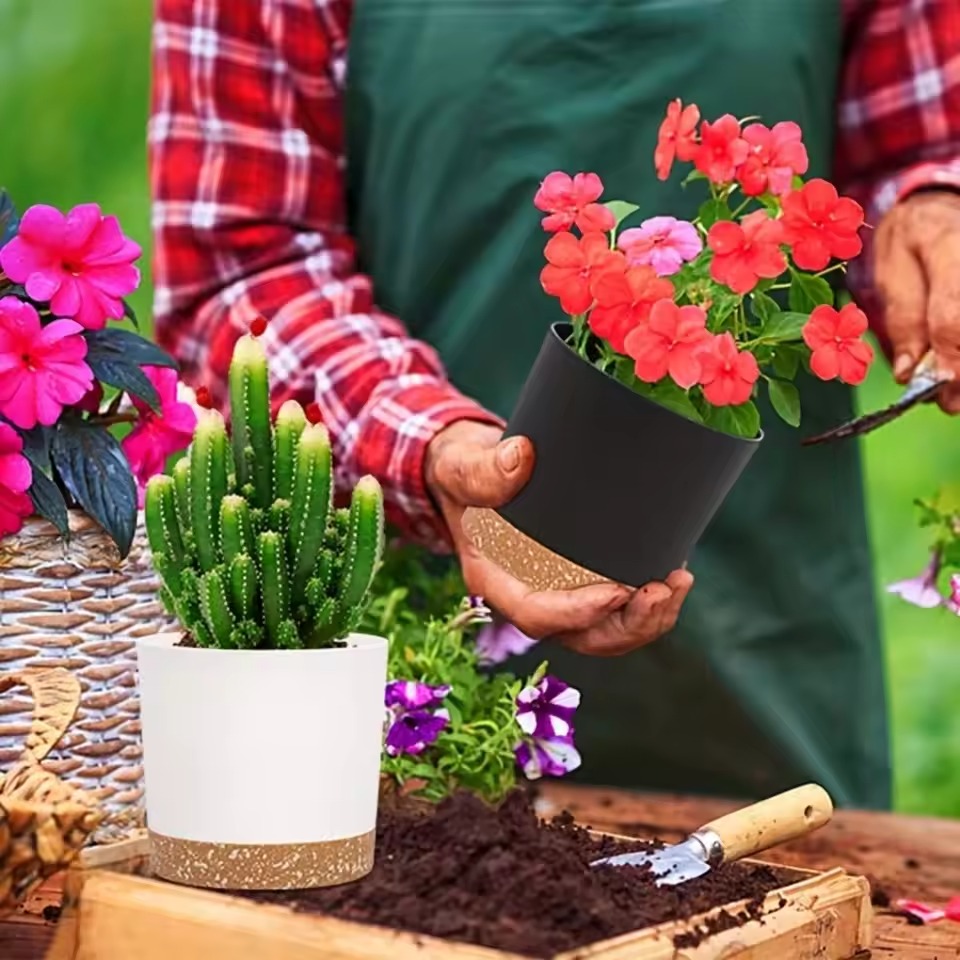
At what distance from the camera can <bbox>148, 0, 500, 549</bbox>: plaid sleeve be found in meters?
1.63

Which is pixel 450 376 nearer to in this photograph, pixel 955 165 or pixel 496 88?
pixel 496 88

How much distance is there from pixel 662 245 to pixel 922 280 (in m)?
0.44

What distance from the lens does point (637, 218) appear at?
1645 mm

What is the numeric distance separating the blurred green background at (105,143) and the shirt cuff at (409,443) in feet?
4.92

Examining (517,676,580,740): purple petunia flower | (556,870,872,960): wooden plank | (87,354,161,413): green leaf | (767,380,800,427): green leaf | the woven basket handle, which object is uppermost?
(87,354,161,413): green leaf

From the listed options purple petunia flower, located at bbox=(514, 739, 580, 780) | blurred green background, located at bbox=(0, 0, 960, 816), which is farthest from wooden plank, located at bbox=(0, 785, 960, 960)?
blurred green background, located at bbox=(0, 0, 960, 816)

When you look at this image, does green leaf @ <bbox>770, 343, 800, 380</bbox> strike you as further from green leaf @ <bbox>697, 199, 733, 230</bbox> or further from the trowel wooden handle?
the trowel wooden handle

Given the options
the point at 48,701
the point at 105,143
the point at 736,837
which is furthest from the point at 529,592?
the point at 105,143

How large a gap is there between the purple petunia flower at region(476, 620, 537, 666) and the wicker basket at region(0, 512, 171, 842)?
0.33 metres

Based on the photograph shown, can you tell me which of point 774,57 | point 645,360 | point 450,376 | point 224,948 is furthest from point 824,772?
point 224,948

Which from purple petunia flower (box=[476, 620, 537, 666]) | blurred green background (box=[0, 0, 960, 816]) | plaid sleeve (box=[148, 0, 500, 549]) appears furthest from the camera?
blurred green background (box=[0, 0, 960, 816])

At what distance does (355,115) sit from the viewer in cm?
174

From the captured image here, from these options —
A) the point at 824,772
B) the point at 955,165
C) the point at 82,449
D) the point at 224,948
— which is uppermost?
the point at 955,165

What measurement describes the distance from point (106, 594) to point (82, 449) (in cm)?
10
